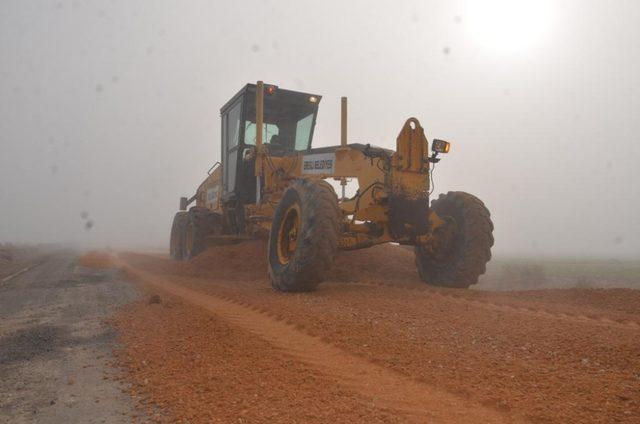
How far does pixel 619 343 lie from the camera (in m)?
3.71

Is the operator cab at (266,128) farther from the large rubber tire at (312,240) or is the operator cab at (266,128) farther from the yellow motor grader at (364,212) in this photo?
the large rubber tire at (312,240)

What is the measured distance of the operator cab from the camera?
11.5 m

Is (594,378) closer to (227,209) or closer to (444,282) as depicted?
(444,282)

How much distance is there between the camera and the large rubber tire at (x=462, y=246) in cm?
762

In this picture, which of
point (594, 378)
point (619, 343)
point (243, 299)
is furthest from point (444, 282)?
point (594, 378)

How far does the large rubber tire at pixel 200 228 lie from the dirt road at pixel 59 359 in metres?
5.58

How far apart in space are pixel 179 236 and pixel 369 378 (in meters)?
12.8

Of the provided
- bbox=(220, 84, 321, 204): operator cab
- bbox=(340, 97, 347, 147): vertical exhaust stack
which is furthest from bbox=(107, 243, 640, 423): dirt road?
bbox=(220, 84, 321, 204): operator cab

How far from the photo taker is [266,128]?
11672 mm

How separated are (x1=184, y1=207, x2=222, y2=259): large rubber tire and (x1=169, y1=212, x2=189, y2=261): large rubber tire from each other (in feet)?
3.42


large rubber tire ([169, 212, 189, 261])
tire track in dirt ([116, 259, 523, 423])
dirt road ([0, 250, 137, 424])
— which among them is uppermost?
large rubber tire ([169, 212, 189, 261])

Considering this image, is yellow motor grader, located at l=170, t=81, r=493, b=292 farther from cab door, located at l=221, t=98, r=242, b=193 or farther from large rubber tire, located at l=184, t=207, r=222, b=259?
large rubber tire, located at l=184, t=207, r=222, b=259

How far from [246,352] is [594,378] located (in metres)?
2.55

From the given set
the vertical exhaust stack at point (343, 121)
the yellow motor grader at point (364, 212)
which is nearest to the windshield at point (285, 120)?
the yellow motor grader at point (364, 212)
